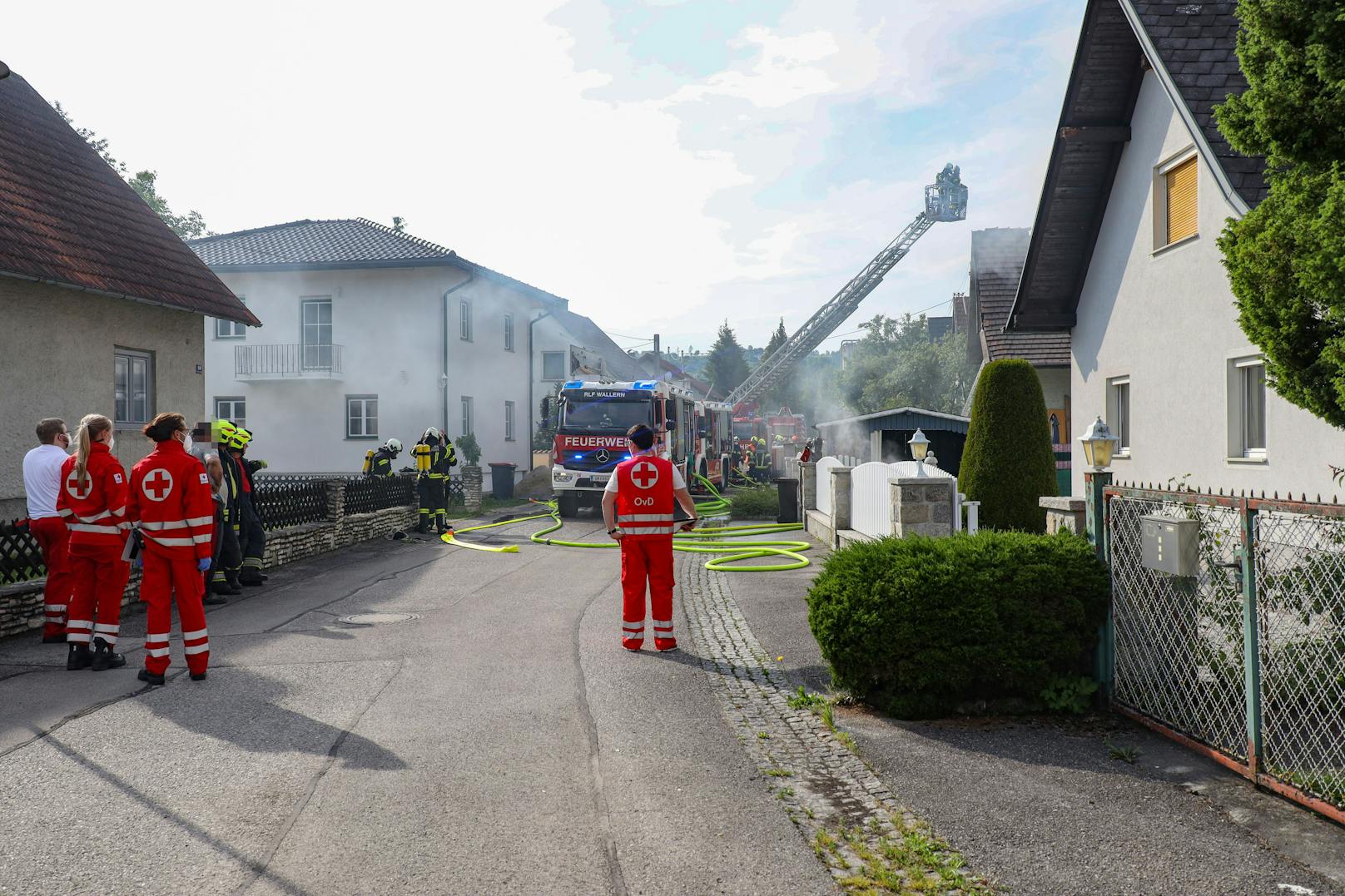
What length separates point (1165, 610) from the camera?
Result: 5.76 m

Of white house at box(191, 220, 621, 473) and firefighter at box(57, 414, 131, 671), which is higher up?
white house at box(191, 220, 621, 473)

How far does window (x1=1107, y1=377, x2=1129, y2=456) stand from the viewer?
14.7m

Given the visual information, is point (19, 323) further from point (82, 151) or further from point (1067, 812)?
point (1067, 812)

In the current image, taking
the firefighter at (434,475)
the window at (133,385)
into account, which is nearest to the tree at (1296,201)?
the firefighter at (434,475)

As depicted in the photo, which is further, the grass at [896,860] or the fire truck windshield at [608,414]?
the fire truck windshield at [608,414]

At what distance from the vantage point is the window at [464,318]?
31.9 meters

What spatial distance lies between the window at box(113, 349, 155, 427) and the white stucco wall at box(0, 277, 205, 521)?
10cm

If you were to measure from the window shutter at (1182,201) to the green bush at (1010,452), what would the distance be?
240cm

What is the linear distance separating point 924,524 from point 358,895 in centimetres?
758

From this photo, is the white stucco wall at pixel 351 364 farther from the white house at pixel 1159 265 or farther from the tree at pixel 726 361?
the tree at pixel 726 361

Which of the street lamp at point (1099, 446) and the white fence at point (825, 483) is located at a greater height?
the street lamp at point (1099, 446)

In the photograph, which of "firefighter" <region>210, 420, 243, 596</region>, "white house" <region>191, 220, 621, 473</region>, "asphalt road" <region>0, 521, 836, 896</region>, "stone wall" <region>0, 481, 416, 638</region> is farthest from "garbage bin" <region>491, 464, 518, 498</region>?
"asphalt road" <region>0, 521, 836, 896</region>

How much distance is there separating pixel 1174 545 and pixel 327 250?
30652mm

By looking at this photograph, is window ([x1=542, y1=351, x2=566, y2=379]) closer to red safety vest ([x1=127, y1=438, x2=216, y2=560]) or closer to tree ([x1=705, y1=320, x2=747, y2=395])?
red safety vest ([x1=127, y1=438, x2=216, y2=560])
